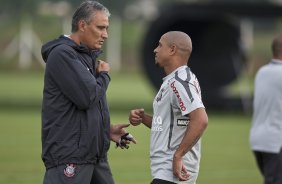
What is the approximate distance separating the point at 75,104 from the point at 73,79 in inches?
7.9

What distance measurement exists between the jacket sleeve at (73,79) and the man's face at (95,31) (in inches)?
7.5

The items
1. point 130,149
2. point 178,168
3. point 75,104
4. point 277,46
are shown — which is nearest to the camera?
point 178,168

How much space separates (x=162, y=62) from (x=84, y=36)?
2.22 feet

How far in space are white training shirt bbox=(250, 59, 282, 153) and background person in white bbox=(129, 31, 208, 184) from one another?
9.05ft

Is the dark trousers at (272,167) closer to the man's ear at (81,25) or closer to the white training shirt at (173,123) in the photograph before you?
the white training shirt at (173,123)

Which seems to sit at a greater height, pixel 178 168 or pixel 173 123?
pixel 173 123

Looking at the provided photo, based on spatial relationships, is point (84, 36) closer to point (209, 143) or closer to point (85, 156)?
point (85, 156)

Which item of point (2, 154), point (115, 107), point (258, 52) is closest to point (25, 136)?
point (2, 154)

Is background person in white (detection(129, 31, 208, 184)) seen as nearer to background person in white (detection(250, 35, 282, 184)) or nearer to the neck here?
the neck

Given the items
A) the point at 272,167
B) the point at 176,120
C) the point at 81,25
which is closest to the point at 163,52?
the point at 176,120

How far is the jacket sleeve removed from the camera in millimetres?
7773

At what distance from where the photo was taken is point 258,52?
5509 cm

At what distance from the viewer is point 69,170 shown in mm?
7812

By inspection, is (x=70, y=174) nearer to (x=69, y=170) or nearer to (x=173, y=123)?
(x=69, y=170)
